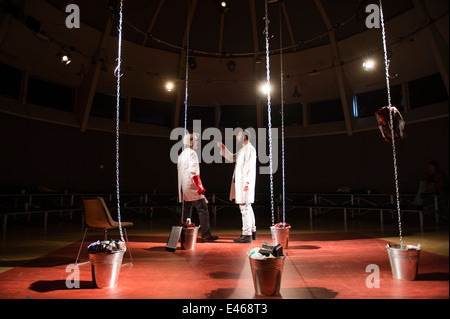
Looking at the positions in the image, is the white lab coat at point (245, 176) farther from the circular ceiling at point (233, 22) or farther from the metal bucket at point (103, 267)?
the circular ceiling at point (233, 22)

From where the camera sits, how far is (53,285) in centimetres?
224

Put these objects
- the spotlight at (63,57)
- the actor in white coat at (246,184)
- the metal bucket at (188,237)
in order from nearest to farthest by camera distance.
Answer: the metal bucket at (188,237)
the actor in white coat at (246,184)
the spotlight at (63,57)

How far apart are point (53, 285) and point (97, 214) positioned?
2.59 feet

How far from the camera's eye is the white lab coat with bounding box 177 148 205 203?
409 centimetres

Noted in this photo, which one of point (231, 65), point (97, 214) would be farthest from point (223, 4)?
point (97, 214)

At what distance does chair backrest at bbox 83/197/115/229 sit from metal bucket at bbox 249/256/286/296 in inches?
62.6

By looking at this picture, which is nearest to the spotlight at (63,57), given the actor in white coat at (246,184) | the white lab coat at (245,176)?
the actor in white coat at (246,184)

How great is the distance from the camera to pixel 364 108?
8789mm

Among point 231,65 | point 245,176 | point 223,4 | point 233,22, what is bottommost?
point 245,176

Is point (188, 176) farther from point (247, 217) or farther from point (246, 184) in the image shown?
point (247, 217)

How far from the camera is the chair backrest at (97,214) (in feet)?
9.41

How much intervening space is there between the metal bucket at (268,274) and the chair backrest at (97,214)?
159cm

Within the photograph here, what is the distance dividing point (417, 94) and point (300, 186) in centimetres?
404
